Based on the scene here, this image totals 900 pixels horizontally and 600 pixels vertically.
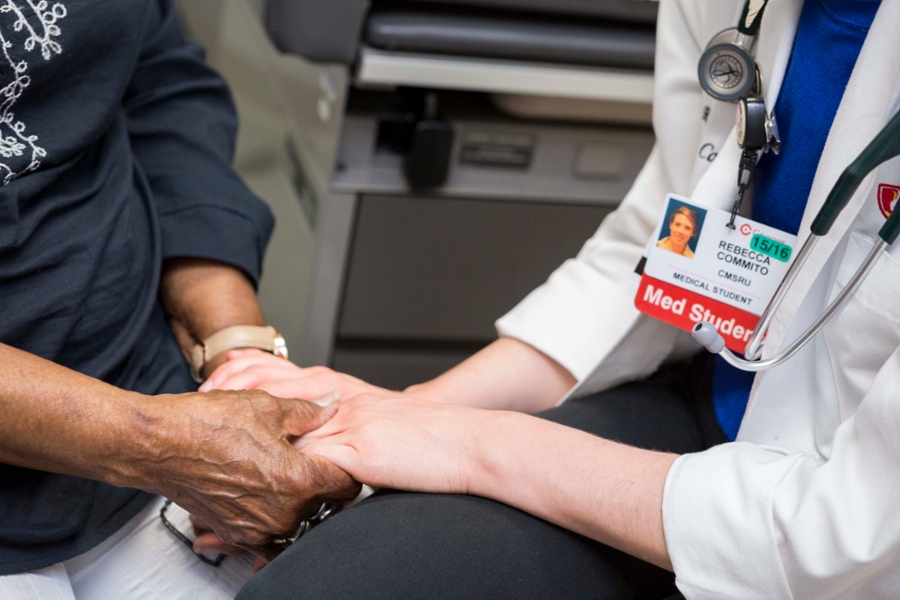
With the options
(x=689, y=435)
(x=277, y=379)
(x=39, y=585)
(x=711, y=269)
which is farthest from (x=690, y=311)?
(x=39, y=585)

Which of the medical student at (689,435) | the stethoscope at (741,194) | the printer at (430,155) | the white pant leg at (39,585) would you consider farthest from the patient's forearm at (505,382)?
the printer at (430,155)

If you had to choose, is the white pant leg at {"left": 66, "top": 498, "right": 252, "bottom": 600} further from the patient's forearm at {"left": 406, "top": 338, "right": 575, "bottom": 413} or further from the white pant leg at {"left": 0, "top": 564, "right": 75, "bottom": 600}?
the patient's forearm at {"left": 406, "top": 338, "right": 575, "bottom": 413}

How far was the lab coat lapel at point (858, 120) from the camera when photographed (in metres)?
0.68

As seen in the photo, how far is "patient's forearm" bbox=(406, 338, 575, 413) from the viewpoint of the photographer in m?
0.96

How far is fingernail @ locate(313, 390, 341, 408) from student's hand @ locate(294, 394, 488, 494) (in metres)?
0.03

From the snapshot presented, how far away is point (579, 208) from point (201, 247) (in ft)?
2.50

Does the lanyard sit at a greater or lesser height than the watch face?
lesser

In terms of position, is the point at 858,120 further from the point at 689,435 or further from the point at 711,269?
the point at 689,435

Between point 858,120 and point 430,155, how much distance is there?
2.68ft

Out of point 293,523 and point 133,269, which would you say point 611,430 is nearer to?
point 293,523

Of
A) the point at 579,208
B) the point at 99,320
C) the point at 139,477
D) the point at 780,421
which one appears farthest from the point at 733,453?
the point at 579,208

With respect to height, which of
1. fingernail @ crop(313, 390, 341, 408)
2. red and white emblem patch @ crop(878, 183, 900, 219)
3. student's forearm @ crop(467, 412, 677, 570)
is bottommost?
fingernail @ crop(313, 390, 341, 408)

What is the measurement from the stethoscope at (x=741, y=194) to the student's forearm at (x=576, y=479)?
0.11 meters

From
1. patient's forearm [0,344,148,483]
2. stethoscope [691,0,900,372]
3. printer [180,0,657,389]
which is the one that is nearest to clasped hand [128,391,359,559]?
patient's forearm [0,344,148,483]
